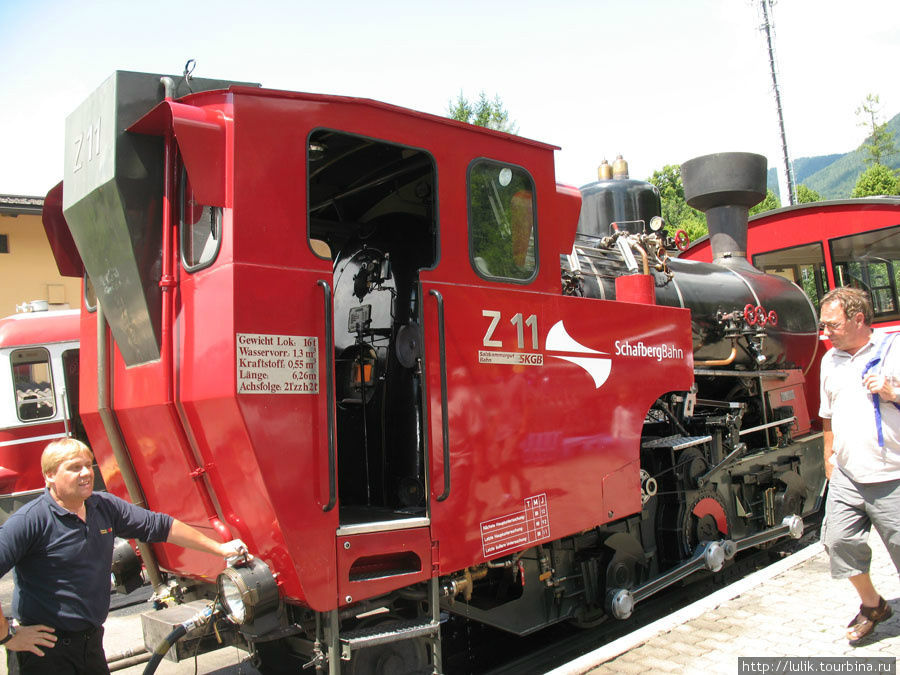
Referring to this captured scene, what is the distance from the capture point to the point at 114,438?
385 centimetres

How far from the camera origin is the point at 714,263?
25.0 ft

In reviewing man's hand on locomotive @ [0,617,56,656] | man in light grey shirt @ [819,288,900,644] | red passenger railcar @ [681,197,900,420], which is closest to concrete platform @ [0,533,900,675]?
man in light grey shirt @ [819,288,900,644]

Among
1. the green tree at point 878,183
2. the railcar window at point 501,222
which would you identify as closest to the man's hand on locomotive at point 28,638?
the railcar window at point 501,222

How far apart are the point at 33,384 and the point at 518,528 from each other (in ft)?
26.3

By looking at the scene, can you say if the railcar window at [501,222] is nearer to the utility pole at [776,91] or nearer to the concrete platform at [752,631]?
the concrete platform at [752,631]

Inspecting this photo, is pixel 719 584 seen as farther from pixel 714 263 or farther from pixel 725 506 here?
pixel 714 263

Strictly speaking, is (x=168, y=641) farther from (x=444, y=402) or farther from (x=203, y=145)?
(x=203, y=145)

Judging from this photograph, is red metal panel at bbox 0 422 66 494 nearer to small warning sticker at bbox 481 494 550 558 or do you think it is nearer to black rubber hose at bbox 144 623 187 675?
black rubber hose at bbox 144 623 187 675

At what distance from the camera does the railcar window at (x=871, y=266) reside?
26.8 feet

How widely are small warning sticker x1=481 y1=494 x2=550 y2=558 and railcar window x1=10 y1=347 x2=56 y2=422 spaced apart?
308 inches

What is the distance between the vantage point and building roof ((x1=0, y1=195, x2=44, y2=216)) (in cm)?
1541

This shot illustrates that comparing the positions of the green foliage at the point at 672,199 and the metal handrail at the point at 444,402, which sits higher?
the green foliage at the point at 672,199

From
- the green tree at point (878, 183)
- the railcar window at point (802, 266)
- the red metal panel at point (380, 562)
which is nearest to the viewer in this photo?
the red metal panel at point (380, 562)

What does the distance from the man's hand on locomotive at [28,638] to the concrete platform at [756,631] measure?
90.9 inches
